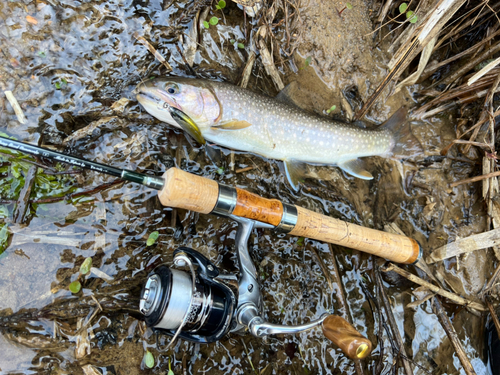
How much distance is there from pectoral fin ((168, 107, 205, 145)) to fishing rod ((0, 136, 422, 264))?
1.88ft

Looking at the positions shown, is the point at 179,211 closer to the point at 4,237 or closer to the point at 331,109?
the point at 4,237

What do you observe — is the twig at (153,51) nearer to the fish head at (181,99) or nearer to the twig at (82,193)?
the fish head at (181,99)

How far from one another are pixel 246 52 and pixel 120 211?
5.70 ft

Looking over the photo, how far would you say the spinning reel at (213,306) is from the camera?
1.79 metres

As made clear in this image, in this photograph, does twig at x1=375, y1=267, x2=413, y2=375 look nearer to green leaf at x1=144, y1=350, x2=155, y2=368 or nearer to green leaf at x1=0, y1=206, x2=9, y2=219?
green leaf at x1=144, y1=350, x2=155, y2=368

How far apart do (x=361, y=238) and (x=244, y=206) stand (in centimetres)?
100

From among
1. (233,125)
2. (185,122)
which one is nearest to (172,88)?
(185,122)

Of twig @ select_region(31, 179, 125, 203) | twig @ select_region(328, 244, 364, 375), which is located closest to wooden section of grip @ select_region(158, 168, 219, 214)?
twig @ select_region(31, 179, 125, 203)

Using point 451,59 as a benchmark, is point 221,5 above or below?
below

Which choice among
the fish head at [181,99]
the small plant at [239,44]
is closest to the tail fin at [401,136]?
the small plant at [239,44]

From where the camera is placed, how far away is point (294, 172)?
8.93 feet

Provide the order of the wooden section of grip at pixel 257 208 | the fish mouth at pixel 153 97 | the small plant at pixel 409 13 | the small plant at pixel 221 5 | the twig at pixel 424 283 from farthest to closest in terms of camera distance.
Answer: the small plant at pixel 409 13 < the twig at pixel 424 283 < the small plant at pixel 221 5 < the fish mouth at pixel 153 97 < the wooden section of grip at pixel 257 208

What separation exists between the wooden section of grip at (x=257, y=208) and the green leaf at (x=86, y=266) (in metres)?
1.10

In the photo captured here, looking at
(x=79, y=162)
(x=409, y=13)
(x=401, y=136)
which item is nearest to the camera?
(x=79, y=162)
